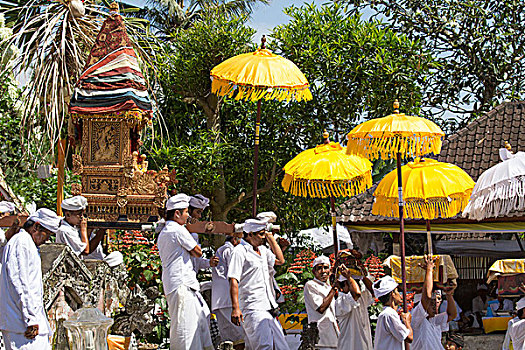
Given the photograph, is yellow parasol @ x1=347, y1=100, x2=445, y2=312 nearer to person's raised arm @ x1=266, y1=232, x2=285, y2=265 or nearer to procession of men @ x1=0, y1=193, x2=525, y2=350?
procession of men @ x1=0, y1=193, x2=525, y2=350

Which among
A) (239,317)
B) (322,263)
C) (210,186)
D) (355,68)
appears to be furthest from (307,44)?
(239,317)

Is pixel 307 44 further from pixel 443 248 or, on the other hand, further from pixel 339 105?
pixel 443 248

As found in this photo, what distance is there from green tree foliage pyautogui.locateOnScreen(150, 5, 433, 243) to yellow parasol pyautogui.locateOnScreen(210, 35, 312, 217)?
393cm

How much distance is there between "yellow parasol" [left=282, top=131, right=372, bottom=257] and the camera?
9406 mm

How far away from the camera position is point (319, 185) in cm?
991

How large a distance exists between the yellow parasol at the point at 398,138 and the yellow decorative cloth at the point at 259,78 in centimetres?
119

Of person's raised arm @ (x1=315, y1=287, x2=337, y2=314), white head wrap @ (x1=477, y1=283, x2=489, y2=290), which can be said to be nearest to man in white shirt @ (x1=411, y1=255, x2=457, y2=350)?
person's raised arm @ (x1=315, y1=287, x2=337, y2=314)

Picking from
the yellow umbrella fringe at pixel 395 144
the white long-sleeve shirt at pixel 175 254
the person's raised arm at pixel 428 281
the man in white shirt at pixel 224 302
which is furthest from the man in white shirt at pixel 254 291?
the person's raised arm at pixel 428 281

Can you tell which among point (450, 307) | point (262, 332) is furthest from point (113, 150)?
point (450, 307)

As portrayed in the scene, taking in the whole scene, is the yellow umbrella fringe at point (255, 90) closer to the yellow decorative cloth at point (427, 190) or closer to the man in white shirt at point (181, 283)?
the yellow decorative cloth at point (427, 190)

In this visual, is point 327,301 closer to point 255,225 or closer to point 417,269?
point 255,225

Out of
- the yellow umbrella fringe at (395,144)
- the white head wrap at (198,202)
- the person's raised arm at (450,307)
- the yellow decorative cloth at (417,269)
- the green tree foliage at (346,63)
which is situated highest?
the green tree foliage at (346,63)

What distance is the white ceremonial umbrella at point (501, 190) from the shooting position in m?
7.36

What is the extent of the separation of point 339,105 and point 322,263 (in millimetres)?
5361
